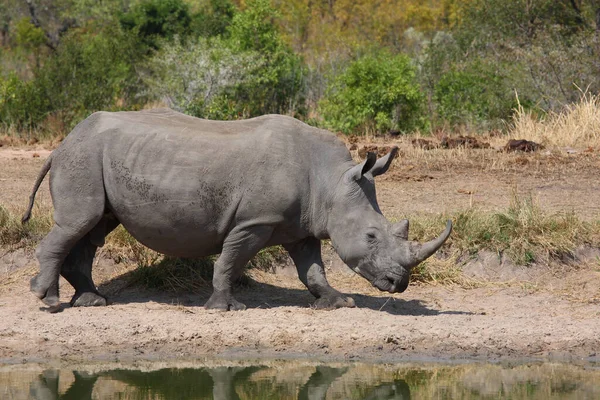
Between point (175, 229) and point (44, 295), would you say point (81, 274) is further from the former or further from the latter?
point (175, 229)

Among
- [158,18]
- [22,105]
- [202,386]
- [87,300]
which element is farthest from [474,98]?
[202,386]

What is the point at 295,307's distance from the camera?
28.8 ft

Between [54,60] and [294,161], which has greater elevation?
[294,161]

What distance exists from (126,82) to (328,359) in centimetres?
1215

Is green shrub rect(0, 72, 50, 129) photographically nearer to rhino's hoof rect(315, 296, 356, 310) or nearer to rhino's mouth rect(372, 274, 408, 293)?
rhino's hoof rect(315, 296, 356, 310)

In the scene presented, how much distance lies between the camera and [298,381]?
750cm

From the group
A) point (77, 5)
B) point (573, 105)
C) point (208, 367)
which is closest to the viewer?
point (208, 367)

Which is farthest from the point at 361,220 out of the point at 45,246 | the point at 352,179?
the point at 45,246

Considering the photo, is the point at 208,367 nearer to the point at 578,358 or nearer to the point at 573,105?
the point at 578,358

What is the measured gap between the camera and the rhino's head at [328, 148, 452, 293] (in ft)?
27.3

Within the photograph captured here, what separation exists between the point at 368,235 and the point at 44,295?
103 inches

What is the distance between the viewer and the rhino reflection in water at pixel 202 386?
7.15m

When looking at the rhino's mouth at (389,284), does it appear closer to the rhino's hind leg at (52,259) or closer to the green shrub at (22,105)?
the rhino's hind leg at (52,259)

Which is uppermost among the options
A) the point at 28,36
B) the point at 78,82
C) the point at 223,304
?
the point at 223,304
